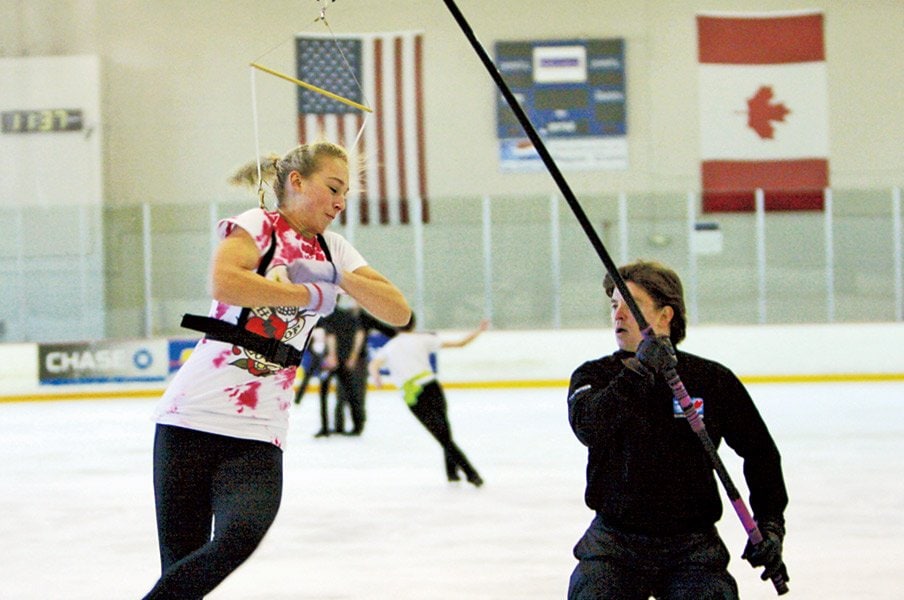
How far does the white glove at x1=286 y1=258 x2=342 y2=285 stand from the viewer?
95.7 inches

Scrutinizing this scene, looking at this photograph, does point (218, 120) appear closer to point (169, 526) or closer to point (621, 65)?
point (621, 65)

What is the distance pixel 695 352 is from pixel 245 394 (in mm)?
12615

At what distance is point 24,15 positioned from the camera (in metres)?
16.9

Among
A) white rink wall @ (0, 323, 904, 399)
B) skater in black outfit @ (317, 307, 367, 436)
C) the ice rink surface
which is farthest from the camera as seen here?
white rink wall @ (0, 323, 904, 399)

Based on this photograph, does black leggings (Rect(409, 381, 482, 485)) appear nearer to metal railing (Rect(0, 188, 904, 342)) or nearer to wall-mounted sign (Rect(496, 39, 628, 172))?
metal railing (Rect(0, 188, 904, 342))

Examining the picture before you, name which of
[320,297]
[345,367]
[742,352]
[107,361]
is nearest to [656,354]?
[320,297]

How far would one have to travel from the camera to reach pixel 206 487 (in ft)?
8.21

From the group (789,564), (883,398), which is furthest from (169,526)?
(883,398)

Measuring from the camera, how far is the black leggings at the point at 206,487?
2.43 m

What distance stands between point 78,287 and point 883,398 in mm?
9945

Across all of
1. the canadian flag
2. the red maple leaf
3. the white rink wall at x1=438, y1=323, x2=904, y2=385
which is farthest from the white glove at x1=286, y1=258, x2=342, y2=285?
the red maple leaf

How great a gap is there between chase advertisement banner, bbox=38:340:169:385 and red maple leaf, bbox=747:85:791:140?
27.9 ft

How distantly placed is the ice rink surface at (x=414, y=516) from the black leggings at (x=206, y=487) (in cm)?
150

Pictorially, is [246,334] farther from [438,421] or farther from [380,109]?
[380,109]
